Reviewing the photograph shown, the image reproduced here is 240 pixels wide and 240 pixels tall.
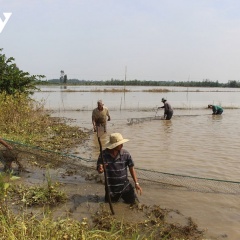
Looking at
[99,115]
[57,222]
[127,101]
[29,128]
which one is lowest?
[57,222]

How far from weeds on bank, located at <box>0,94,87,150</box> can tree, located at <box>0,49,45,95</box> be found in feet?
5.41

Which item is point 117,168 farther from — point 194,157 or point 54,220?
point 194,157

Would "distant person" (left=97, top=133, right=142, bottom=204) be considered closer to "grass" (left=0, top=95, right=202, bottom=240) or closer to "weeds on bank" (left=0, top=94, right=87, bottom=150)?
"grass" (left=0, top=95, right=202, bottom=240)

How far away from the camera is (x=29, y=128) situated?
32.1ft

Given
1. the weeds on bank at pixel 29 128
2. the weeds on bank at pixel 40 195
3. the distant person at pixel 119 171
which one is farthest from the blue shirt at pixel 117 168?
the weeds on bank at pixel 29 128

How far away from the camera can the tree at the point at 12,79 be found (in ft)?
40.1

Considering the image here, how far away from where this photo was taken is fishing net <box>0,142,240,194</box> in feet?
17.8

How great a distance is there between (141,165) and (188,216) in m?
2.85

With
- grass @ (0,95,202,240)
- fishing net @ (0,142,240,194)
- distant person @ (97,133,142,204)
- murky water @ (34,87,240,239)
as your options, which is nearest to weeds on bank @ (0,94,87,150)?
grass @ (0,95,202,240)

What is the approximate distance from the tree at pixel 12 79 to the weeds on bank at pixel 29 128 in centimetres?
165

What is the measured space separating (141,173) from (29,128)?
17.2 ft

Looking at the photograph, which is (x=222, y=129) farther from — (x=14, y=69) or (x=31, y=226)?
(x=31, y=226)

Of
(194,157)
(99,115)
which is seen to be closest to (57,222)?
(194,157)

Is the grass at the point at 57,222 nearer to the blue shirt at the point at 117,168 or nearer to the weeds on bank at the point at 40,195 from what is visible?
the weeds on bank at the point at 40,195
